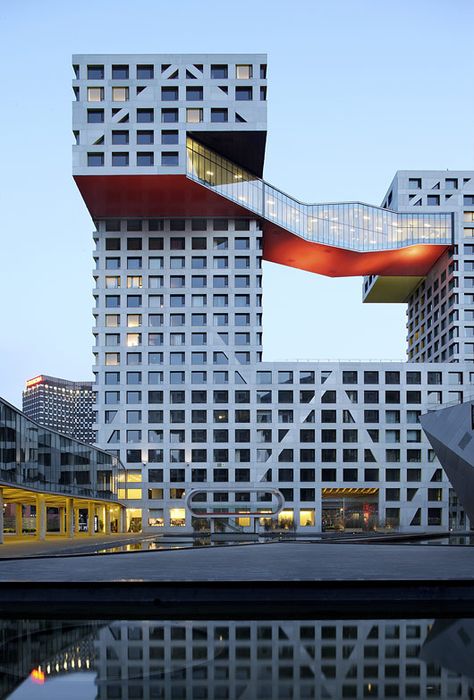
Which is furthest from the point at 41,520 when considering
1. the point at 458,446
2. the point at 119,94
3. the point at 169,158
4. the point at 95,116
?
the point at 119,94

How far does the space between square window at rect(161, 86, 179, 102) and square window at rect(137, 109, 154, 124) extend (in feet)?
6.78

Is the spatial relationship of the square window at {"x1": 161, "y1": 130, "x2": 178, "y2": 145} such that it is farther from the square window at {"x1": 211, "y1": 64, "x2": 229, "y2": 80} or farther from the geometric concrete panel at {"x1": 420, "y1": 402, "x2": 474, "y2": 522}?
the geometric concrete panel at {"x1": 420, "y1": 402, "x2": 474, "y2": 522}

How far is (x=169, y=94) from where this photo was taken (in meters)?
85.9

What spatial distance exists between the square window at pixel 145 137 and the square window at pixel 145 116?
50.6 inches

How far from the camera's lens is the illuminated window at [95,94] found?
8638cm

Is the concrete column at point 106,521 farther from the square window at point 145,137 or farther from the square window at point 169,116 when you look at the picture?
the square window at point 169,116

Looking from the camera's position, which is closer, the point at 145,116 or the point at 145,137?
the point at 145,137

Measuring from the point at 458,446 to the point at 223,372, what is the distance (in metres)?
50.9

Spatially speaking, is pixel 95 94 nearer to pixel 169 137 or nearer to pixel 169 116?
pixel 169 116

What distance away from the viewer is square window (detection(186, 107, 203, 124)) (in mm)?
84312

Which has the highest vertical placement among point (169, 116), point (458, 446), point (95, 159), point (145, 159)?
point (169, 116)

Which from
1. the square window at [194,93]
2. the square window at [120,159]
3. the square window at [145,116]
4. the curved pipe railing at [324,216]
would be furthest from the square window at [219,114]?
the square window at [120,159]

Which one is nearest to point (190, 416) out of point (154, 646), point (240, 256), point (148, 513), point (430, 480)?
point (148, 513)

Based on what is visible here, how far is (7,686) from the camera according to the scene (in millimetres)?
9586
